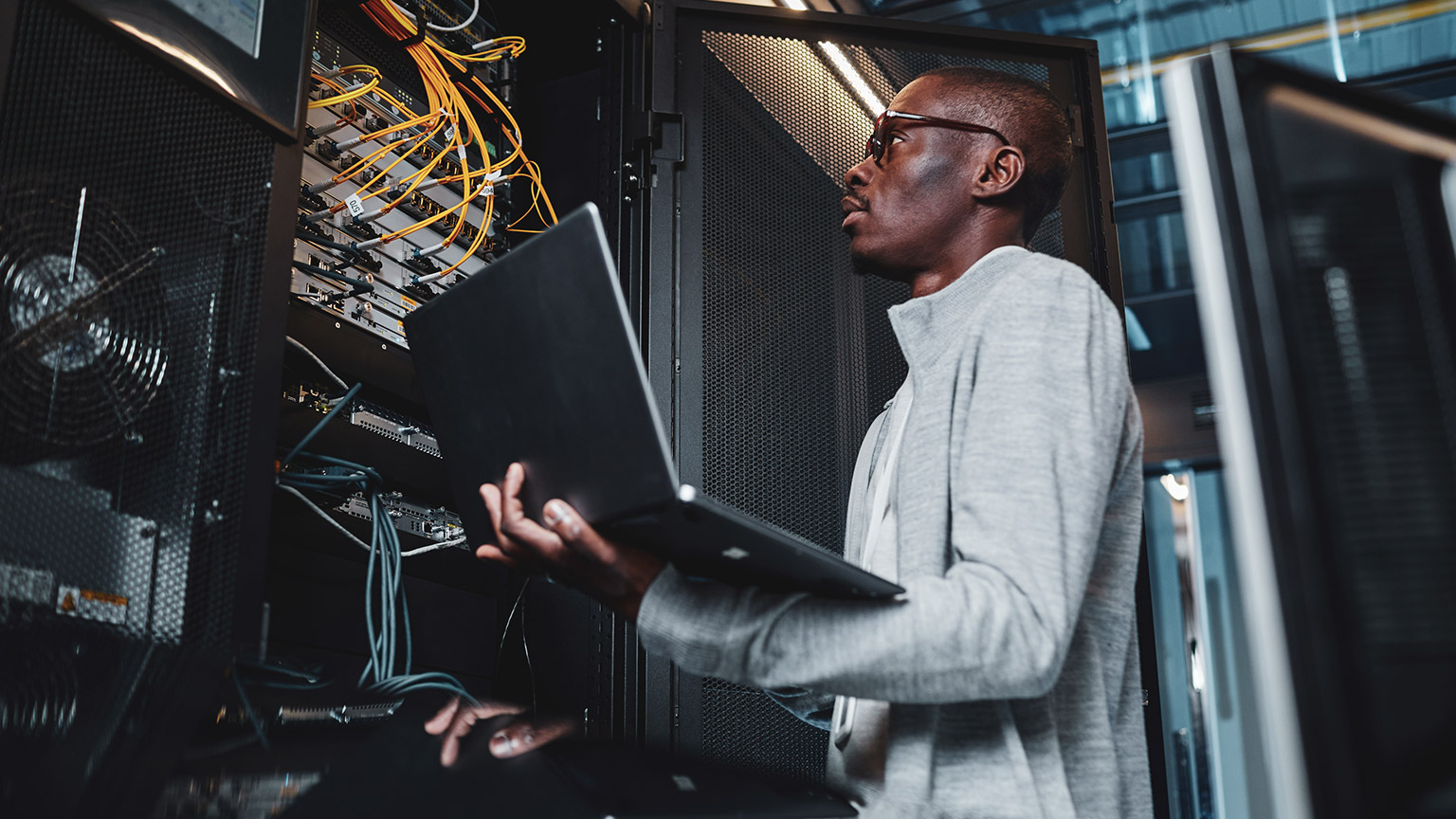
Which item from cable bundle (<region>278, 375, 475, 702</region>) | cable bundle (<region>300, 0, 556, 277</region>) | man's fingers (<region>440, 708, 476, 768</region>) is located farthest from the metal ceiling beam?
man's fingers (<region>440, 708, 476, 768</region>)

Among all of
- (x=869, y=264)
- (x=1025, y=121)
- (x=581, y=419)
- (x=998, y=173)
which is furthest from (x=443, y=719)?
(x=1025, y=121)

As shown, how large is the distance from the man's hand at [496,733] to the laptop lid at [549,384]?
0.17 metres


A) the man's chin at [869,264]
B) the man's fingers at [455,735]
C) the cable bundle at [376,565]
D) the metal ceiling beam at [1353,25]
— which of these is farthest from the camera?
the metal ceiling beam at [1353,25]

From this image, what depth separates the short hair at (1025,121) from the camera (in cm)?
153

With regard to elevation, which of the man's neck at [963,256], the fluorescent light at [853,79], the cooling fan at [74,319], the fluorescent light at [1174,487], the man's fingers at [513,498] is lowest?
the man's fingers at [513,498]

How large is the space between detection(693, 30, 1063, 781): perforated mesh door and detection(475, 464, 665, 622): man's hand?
556mm

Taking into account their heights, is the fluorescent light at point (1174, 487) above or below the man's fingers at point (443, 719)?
above

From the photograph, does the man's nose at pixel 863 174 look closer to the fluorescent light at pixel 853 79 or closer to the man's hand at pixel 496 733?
the fluorescent light at pixel 853 79

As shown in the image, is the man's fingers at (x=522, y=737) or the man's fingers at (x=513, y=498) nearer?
the man's fingers at (x=522, y=737)

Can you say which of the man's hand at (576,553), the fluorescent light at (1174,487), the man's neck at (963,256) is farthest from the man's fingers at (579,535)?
the fluorescent light at (1174,487)

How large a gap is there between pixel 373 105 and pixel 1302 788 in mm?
1399

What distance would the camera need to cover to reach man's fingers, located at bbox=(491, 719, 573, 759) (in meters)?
0.92

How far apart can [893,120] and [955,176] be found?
0.43ft

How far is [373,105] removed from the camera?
156 centimetres
